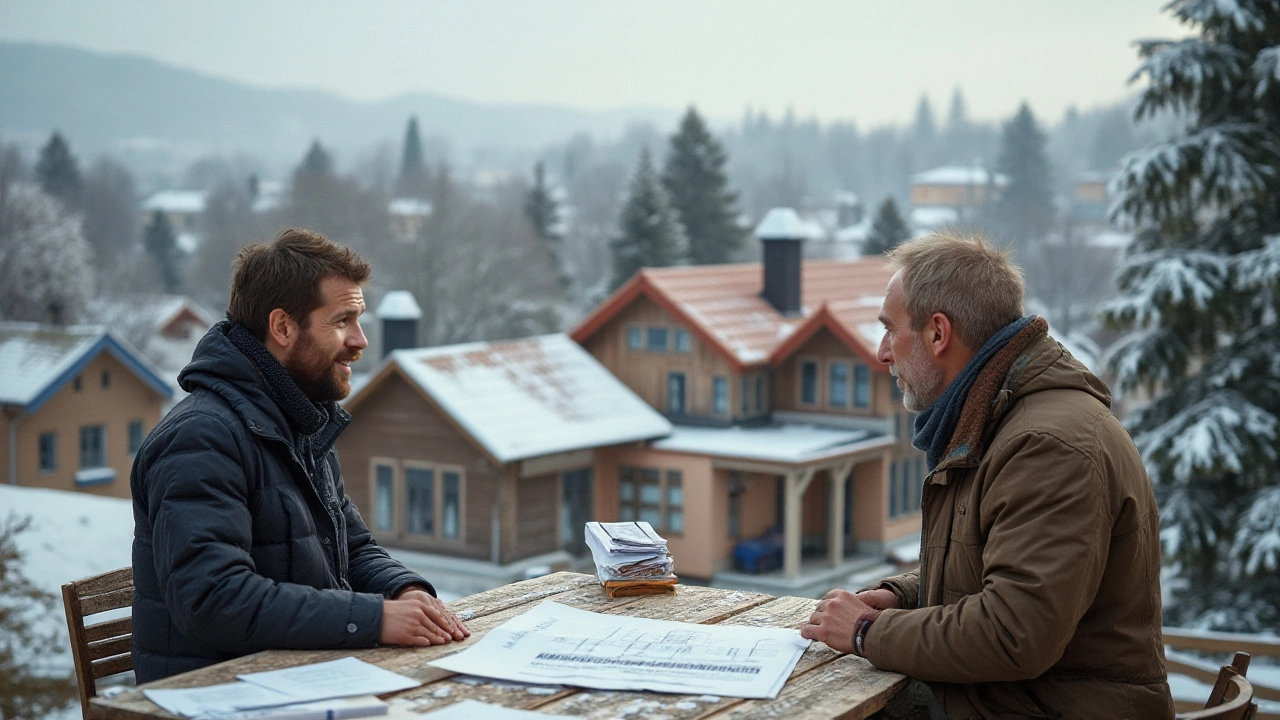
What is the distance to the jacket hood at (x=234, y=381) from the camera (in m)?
3.59

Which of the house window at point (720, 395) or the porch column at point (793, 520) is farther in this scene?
the house window at point (720, 395)

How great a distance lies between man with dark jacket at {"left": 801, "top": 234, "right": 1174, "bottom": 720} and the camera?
10.1ft

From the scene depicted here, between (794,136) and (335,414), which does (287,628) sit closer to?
(335,414)

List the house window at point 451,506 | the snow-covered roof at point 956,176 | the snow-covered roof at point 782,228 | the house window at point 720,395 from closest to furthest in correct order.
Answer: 1. the house window at point 451,506
2. the house window at point 720,395
3. the snow-covered roof at point 782,228
4. the snow-covered roof at point 956,176

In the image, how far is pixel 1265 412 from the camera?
505 inches

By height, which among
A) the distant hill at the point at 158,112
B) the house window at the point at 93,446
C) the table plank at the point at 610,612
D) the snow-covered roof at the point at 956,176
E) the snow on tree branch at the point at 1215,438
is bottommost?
the house window at the point at 93,446

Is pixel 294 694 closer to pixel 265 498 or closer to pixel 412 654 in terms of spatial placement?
pixel 412 654

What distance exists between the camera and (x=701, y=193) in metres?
46.7

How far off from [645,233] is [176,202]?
308 ft

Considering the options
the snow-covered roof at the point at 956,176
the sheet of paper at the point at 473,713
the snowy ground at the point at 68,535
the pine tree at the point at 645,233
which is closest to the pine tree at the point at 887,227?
the pine tree at the point at 645,233

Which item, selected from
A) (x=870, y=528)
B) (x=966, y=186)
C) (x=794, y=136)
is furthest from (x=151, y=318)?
(x=794, y=136)

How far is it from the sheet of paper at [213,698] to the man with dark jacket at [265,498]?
34 cm

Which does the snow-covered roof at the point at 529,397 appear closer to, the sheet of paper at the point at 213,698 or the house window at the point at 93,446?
the house window at the point at 93,446

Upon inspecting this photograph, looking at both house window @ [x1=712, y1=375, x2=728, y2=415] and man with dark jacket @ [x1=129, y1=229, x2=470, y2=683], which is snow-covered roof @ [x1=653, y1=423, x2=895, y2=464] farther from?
man with dark jacket @ [x1=129, y1=229, x2=470, y2=683]
